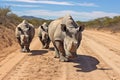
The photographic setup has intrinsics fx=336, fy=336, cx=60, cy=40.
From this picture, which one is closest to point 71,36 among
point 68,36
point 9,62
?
point 68,36

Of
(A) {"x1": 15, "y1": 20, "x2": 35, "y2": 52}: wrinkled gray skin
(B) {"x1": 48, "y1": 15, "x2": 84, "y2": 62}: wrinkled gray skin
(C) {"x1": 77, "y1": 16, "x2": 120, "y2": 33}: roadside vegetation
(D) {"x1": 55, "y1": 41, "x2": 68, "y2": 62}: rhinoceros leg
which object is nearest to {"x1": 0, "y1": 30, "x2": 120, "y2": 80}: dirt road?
(D) {"x1": 55, "y1": 41, "x2": 68, "y2": 62}: rhinoceros leg

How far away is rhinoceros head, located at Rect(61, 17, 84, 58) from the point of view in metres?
13.1

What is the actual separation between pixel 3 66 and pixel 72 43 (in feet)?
10.7

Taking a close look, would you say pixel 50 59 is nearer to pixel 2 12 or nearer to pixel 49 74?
pixel 49 74

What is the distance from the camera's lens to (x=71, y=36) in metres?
13.5

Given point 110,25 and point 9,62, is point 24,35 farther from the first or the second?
point 110,25

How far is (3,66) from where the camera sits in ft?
46.8

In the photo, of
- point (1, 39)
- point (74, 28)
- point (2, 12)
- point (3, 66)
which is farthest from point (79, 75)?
point (2, 12)

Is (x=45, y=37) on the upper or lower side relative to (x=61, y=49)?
lower

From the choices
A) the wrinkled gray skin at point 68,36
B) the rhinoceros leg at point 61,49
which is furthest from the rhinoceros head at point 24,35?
the rhinoceros leg at point 61,49

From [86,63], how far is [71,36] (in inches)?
94.7

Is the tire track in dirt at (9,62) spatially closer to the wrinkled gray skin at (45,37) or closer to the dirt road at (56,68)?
the dirt road at (56,68)

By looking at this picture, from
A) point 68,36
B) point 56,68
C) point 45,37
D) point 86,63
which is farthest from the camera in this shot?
point 45,37

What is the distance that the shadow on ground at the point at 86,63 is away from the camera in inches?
549
